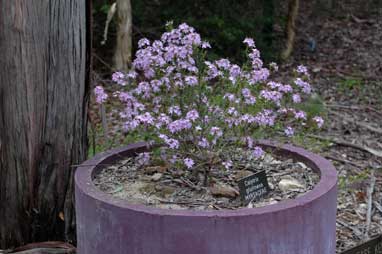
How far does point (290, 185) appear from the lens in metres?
2.49

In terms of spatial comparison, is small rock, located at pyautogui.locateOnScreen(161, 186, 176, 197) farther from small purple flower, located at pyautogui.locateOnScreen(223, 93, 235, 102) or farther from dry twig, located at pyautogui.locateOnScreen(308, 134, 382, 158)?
dry twig, located at pyautogui.locateOnScreen(308, 134, 382, 158)

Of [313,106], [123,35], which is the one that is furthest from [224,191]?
[123,35]

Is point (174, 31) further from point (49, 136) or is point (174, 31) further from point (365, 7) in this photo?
point (365, 7)

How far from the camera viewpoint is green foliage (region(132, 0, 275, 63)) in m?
7.56

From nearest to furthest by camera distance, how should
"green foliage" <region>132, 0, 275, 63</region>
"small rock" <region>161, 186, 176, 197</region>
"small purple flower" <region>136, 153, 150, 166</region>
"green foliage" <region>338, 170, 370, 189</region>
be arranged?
"small rock" <region>161, 186, 176, 197</region>, "small purple flower" <region>136, 153, 150, 166</region>, "green foliage" <region>338, 170, 370, 189</region>, "green foliage" <region>132, 0, 275, 63</region>

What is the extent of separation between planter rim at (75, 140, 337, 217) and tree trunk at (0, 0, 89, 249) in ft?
1.09

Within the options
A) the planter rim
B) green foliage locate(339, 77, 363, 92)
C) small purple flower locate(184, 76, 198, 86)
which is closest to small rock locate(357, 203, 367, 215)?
the planter rim

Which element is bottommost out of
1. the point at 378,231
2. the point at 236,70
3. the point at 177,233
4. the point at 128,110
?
the point at 378,231

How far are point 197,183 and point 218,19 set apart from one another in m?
5.21

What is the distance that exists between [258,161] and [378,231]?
4.49 feet

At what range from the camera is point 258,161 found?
2.80 m

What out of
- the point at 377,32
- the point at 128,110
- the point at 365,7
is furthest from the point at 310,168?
the point at 365,7

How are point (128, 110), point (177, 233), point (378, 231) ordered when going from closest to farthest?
point (177, 233)
point (128, 110)
point (378, 231)

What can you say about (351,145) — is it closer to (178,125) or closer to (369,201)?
(369,201)
